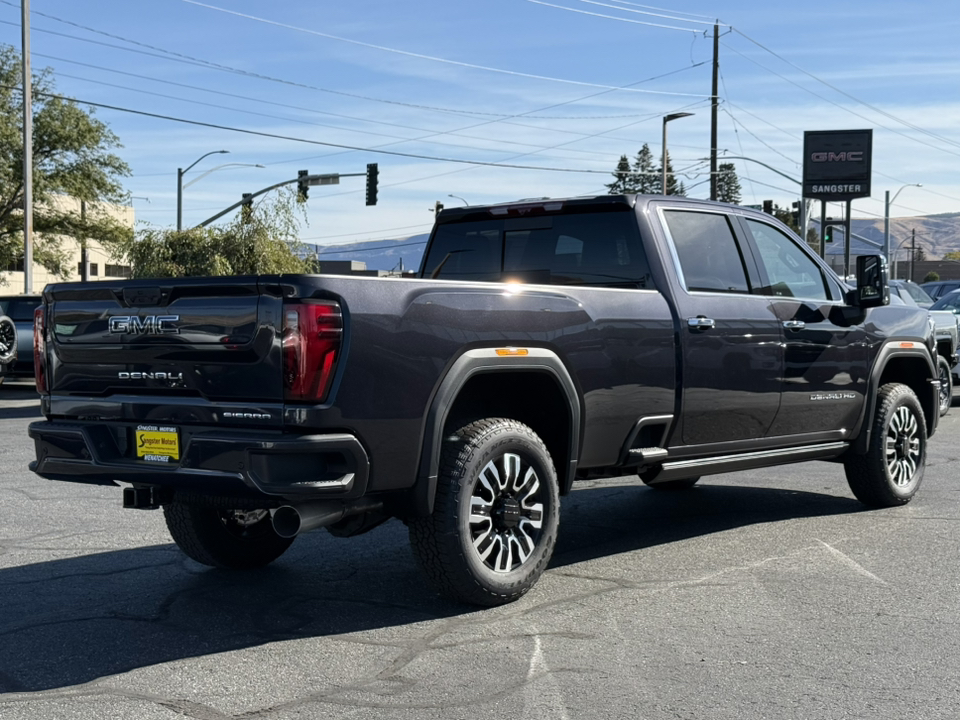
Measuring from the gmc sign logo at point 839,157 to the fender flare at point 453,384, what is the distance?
4867 centimetres

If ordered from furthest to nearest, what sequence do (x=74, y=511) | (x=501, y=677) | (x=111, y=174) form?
(x=111, y=174) → (x=74, y=511) → (x=501, y=677)

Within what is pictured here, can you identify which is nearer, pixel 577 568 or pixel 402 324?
pixel 402 324

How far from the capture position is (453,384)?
545 cm

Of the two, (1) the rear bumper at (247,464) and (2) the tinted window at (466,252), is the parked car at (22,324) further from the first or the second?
(1) the rear bumper at (247,464)

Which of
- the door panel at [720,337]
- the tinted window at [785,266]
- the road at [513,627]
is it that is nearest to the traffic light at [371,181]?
the road at [513,627]

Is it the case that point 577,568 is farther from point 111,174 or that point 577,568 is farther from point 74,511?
point 111,174

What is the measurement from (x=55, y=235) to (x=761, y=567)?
46643 mm

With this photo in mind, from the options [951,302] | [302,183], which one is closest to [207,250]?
[302,183]

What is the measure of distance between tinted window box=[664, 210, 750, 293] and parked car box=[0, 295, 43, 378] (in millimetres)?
15168

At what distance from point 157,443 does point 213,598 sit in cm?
104

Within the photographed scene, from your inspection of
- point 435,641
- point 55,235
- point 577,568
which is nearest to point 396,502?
point 435,641

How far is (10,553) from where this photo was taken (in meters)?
7.00

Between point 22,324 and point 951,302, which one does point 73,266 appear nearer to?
point 22,324

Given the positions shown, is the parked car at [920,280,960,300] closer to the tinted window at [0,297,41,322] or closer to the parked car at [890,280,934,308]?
the parked car at [890,280,934,308]
